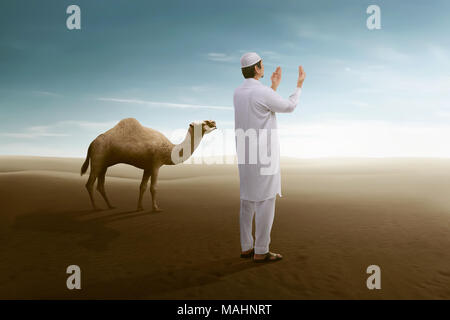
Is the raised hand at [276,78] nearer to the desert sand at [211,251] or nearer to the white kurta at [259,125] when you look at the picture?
the white kurta at [259,125]

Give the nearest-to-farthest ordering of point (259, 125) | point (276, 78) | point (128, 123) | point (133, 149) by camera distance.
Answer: point (259, 125), point (276, 78), point (133, 149), point (128, 123)

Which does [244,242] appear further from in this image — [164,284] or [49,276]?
[49,276]

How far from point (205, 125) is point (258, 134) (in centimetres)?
403

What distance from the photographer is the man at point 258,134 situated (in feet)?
19.8

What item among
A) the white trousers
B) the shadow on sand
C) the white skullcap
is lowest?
the shadow on sand

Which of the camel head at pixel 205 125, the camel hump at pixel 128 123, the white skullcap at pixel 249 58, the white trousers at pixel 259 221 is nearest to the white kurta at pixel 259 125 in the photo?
the white trousers at pixel 259 221

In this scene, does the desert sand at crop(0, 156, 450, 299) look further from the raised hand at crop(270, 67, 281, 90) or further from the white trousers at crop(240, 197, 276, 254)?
the raised hand at crop(270, 67, 281, 90)

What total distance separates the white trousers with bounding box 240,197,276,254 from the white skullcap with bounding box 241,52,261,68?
2.29 metres

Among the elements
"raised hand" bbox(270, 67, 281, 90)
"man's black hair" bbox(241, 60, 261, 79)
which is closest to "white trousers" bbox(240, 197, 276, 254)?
Answer: "raised hand" bbox(270, 67, 281, 90)

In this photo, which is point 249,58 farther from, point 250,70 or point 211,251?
point 211,251

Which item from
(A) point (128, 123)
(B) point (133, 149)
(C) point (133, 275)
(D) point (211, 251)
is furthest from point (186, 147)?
(C) point (133, 275)

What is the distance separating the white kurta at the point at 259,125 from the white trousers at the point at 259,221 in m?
0.14

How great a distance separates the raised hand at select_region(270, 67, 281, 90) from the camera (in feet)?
20.3

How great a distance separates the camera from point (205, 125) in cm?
993
